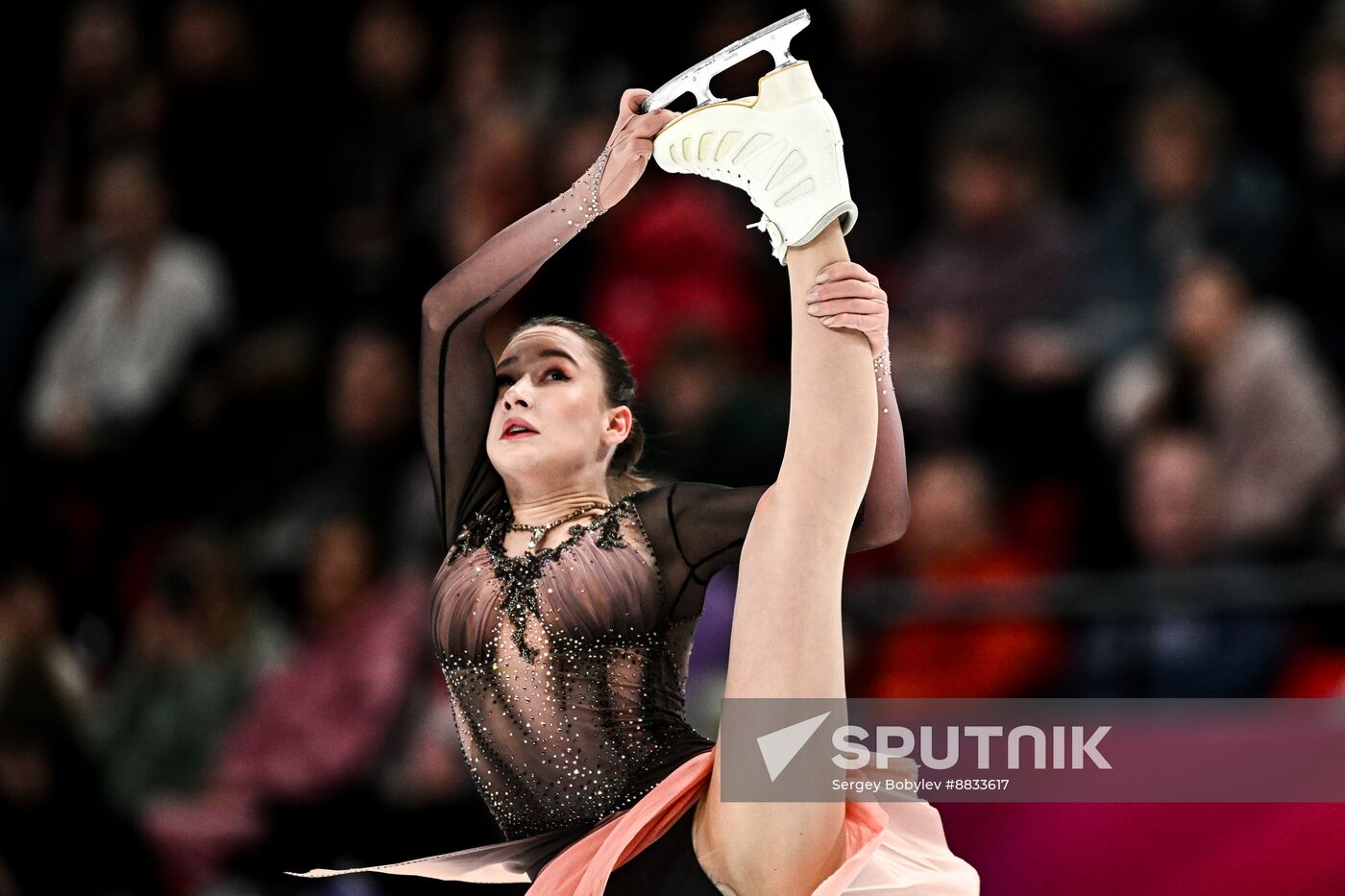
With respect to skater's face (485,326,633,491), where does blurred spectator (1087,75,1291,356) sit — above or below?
above

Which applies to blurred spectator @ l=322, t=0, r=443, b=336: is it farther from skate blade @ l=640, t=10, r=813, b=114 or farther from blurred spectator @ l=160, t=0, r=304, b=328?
skate blade @ l=640, t=10, r=813, b=114

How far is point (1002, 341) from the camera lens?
5.25 m

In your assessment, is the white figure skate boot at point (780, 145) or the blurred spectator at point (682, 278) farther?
the blurred spectator at point (682, 278)

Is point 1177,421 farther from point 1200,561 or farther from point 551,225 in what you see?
point 551,225

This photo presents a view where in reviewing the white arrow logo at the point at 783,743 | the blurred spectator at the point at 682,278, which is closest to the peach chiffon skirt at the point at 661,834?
the white arrow logo at the point at 783,743

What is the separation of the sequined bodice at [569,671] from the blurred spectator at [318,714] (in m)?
2.49

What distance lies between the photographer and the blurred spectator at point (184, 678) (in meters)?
5.74

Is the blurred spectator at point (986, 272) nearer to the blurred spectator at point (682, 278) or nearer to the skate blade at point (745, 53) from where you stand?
the blurred spectator at point (682, 278)

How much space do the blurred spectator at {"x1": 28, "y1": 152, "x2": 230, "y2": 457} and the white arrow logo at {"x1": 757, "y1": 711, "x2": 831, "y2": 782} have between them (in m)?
4.50

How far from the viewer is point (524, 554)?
281cm

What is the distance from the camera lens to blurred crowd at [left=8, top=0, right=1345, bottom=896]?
15.4 ft

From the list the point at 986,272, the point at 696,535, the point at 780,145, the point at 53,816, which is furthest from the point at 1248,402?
the point at 53,816

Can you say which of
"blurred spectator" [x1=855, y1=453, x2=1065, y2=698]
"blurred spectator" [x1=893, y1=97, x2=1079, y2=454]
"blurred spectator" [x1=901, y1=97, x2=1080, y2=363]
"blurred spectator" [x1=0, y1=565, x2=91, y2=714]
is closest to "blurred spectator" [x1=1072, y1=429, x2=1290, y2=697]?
"blurred spectator" [x1=855, y1=453, x2=1065, y2=698]

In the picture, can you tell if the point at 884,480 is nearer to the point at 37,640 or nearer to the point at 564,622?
the point at 564,622
